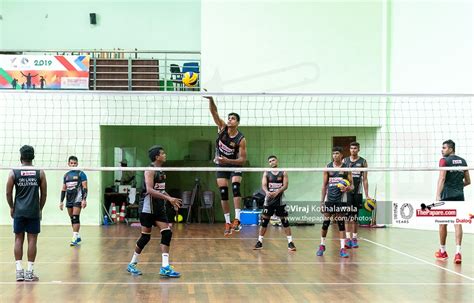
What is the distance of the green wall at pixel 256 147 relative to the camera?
18.6 metres

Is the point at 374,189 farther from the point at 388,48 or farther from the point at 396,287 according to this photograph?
the point at 396,287

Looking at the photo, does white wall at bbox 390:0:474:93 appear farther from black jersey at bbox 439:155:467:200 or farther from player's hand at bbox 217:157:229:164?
player's hand at bbox 217:157:229:164

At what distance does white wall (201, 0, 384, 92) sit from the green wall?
1.98 metres

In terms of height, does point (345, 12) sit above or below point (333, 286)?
above

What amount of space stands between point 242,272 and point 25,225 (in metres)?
3.32

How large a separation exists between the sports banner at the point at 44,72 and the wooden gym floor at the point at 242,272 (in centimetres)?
478

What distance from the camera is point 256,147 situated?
19.6m

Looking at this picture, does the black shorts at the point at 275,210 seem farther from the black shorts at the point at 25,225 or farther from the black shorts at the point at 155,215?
the black shorts at the point at 25,225

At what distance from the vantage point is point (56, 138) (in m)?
17.3

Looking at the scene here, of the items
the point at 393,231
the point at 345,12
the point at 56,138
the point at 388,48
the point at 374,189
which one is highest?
the point at 345,12

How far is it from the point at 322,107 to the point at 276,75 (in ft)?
5.43

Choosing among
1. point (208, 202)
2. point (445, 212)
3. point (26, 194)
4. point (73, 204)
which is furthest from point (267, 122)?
point (26, 194)

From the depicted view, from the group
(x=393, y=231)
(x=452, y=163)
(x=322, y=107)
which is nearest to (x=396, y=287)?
(x=452, y=163)

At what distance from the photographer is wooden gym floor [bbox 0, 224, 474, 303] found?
7.41 m
